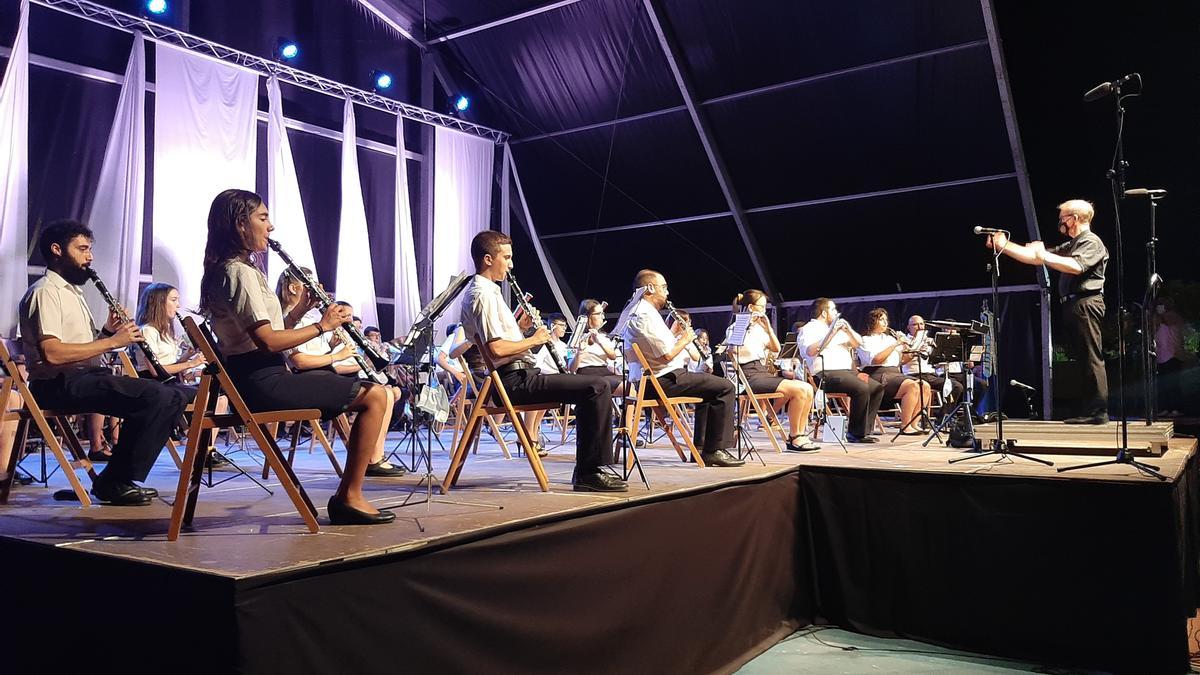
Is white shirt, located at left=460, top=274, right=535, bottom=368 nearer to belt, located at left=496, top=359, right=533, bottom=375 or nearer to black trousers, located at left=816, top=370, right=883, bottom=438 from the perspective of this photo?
belt, located at left=496, top=359, right=533, bottom=375

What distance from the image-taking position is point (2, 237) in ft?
28.9

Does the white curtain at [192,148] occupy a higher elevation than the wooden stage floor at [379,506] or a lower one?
higher

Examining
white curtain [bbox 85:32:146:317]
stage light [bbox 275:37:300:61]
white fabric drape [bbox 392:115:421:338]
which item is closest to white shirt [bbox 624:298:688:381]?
white curtain [bbox 85:32:146:317]

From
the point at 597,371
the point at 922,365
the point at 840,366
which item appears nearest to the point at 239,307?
the point at 597,371

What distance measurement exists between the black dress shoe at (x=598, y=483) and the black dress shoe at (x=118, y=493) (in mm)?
1952

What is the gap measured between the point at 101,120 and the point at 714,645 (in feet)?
33.1

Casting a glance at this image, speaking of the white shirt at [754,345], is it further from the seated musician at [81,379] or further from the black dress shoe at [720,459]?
the seated musician at [81,379]

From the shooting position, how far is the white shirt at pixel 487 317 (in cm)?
440

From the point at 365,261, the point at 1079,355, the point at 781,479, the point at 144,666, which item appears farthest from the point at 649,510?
the point at 365,261

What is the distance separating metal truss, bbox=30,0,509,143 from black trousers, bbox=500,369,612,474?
8.17 m

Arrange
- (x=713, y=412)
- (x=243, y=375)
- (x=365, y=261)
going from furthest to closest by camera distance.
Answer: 1. (x=365, y=261)
2. (x=713, y=412)
3. (x=243, y=375)

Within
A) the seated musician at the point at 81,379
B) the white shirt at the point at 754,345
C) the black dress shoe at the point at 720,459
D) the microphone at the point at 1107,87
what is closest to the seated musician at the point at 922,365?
the white shirt at the point at 754,345

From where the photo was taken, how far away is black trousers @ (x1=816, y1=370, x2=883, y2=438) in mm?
7758

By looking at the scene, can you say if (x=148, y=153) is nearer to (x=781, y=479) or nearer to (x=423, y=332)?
(x=423, y=332)
